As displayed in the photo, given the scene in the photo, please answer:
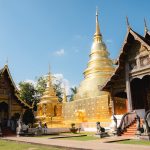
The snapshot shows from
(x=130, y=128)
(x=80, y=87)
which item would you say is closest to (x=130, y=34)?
(x=130, y=128)

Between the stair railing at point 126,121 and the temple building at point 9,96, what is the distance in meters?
10.2

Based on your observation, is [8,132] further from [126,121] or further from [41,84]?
[41,84]

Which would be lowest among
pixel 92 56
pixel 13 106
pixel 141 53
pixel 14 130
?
pixel 14 130

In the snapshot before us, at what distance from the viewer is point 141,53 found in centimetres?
1677

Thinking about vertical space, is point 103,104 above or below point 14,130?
above

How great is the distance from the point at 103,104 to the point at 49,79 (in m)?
12.4

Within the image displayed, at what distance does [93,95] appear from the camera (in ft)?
103

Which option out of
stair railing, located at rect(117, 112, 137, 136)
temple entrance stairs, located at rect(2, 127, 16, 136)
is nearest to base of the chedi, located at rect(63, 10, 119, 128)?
temple entrance stairs, located at rect(2, 127, 16, 136)

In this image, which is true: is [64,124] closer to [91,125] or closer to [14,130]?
[91,125]

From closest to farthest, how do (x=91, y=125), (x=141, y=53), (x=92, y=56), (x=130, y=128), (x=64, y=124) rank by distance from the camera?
(x=130, y=128), (x=141, y=53), (x=91, y=125), (x=64, y=124), (x=92, y=56)

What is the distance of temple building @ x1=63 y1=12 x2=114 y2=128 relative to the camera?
29.5 m

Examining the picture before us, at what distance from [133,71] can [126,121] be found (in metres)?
3.37

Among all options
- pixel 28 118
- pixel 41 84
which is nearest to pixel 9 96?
pixel 28 118

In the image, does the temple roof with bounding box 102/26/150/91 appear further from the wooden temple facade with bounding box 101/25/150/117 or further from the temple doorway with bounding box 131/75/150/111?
the temple doorway with bounding box 131/75/150/111
